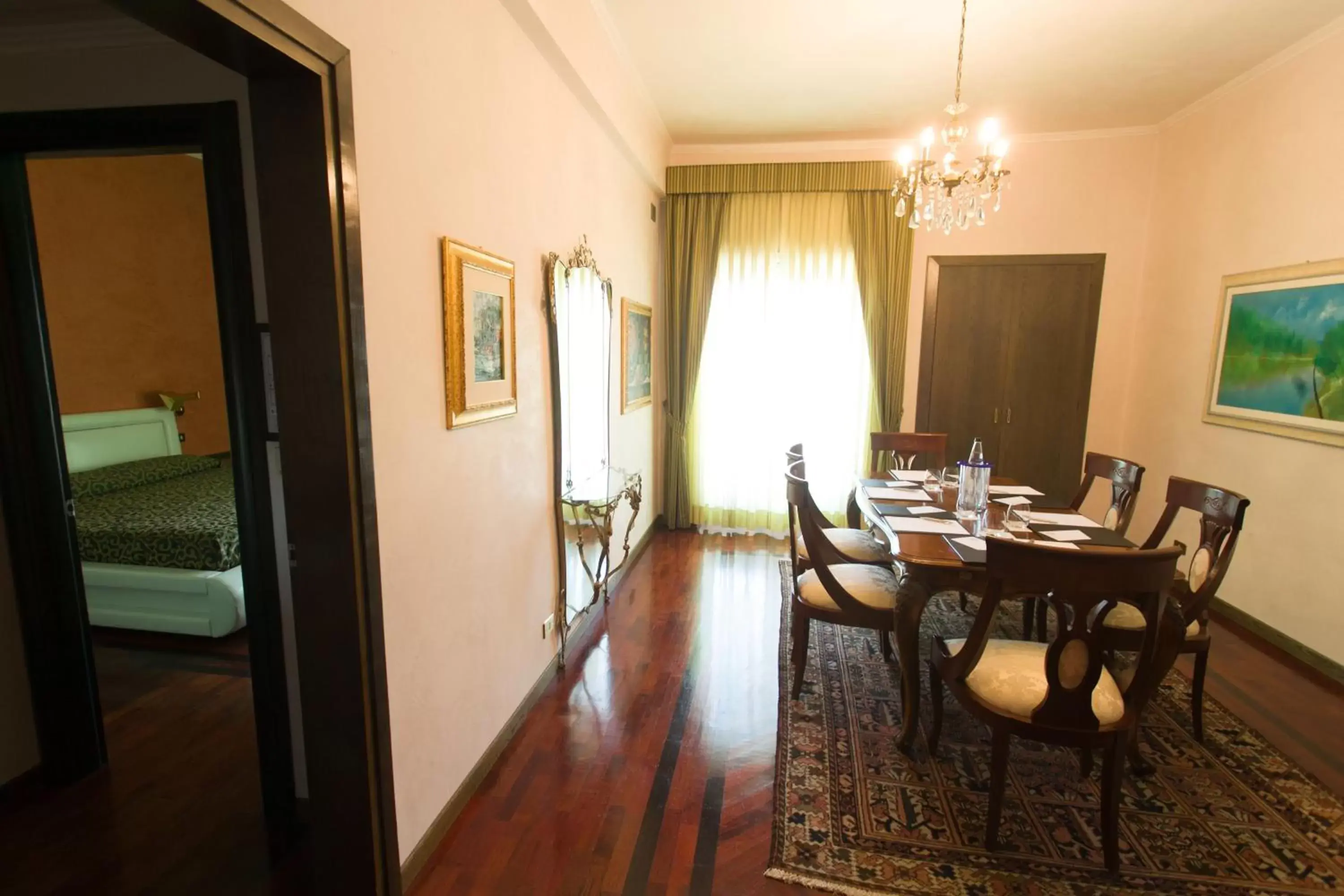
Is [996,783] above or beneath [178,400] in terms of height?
beneath

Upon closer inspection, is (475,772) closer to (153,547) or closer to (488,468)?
(488,468)

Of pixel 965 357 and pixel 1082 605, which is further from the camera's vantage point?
pixel 965 357

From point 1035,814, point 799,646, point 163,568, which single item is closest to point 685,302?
point 799,646

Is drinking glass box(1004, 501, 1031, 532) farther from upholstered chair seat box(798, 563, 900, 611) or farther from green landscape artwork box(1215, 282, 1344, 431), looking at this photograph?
green landscape artwork box(1215, 282, 1344, 431)

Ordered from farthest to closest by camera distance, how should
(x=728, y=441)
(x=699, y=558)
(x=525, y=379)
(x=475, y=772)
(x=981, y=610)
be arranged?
1. (x=728, y=441)
2. (x=699, y=558)
3. (x=525, y=379)
4. (x=475, y=772)
5. (x=981, y=610)

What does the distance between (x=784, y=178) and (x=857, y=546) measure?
9.54ft

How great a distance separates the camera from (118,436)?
4.25 meters

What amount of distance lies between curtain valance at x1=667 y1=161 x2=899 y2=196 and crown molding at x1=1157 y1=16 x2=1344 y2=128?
175cm

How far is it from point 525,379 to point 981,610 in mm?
1767

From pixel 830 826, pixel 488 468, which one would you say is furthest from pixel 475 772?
pixel 830 826

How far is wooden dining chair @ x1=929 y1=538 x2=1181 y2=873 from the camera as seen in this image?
160 cm

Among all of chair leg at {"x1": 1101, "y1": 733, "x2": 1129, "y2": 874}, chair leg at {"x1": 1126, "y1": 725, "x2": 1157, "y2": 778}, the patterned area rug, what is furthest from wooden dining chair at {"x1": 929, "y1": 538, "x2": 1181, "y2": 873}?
chair leg at {"x1": 1126, "y1": 725, "x2": 1157, "y2": 778}

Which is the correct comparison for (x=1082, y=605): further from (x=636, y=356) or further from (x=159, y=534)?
(x=159, y=534)

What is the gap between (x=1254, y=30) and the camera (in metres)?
2.97
